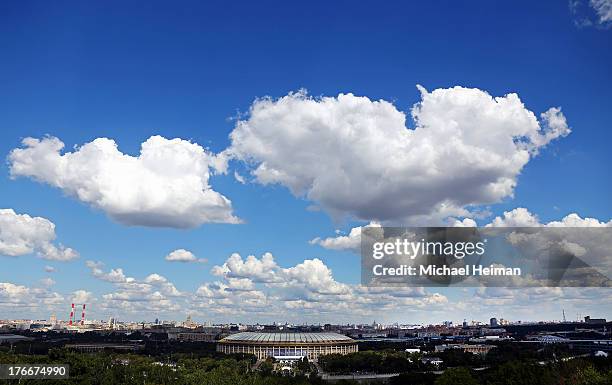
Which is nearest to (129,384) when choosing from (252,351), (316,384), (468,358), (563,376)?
(316,384)

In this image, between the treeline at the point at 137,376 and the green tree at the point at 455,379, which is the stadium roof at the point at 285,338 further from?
the green tree at the point at 455,379

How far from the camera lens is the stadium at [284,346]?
17775cm

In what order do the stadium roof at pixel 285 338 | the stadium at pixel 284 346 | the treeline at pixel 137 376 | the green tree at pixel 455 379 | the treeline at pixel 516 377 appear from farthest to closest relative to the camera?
the stadium roof at pixel 285 338 → the stadium at pixel 284 346 → the treeline at pixel 137 376 → the green tree at pixel 455 379 → the treeline at pixel 516 377

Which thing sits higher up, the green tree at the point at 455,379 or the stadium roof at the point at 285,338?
the stadium roof at the point at 285,338

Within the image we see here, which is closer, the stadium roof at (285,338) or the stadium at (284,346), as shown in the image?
the stadium at (284,346)

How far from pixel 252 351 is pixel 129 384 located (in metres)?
96.2

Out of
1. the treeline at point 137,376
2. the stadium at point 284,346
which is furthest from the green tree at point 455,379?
the stadium at point 284,346

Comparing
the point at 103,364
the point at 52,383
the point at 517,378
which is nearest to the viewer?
the point at 52,383

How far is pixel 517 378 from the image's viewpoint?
81938 millimetres

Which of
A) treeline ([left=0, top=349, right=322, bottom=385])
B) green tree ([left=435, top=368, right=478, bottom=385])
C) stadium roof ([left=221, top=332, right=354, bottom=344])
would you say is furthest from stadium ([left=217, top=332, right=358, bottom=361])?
green tree ([left=435, top=368, right=478, bottom=385])

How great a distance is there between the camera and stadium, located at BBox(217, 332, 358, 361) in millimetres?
177750

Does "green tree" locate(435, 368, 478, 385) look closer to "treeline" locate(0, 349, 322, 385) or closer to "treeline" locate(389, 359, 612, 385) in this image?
"treeline" locate(389, 359, 612, 385)

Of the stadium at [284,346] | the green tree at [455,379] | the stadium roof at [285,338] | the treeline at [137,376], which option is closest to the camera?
the green tree at [455,379]

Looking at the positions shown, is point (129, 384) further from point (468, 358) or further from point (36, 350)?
point (36, 350)
